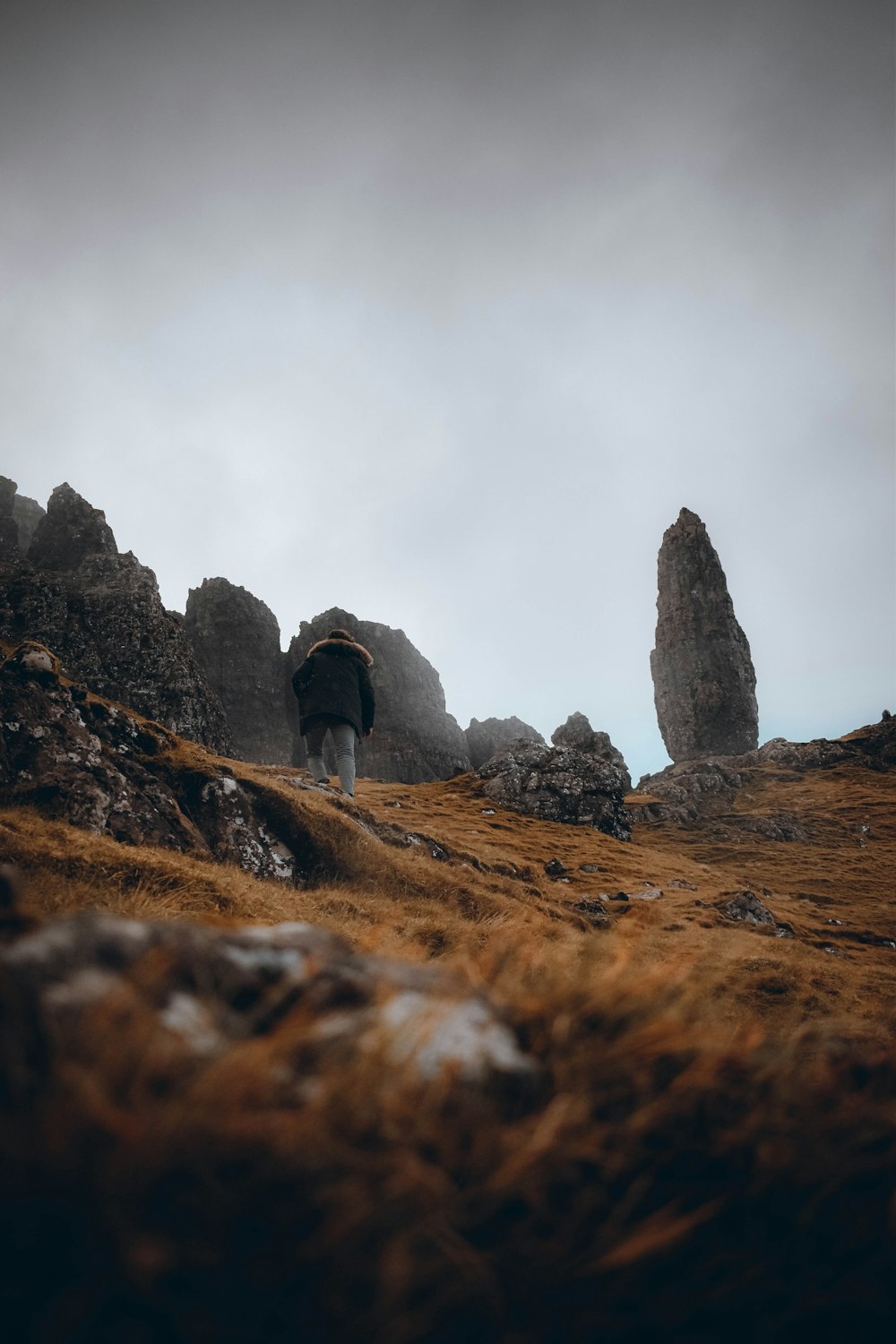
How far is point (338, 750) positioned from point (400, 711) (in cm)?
Result: 4763

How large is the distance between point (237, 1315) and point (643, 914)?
10.0 m

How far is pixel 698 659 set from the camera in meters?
64.9

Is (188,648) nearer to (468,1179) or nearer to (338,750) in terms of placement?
(338,750)

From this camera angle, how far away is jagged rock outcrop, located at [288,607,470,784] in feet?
188

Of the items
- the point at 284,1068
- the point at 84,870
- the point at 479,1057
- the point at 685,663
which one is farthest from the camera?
the point at 685,663

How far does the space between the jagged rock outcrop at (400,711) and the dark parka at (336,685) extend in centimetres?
3827

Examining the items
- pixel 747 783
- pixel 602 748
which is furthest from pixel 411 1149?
pixel 602 748

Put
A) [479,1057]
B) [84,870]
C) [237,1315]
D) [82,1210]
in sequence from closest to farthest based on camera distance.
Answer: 1. [82,1210]
2. [237,1315]
3. [479,1057]
4. [84,870]

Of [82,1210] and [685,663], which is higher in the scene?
[685,663]

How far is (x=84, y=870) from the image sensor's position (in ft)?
17.0

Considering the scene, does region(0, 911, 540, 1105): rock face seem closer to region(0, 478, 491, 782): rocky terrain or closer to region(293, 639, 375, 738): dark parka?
region(293, 639, 375, 738): dark parka

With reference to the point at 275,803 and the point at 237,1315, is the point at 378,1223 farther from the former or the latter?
the point at 275,803

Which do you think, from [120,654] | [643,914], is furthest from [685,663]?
[643,914]

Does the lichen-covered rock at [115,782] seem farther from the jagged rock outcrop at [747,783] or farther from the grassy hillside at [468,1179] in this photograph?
the jagged rock outcrop at [747,783]
